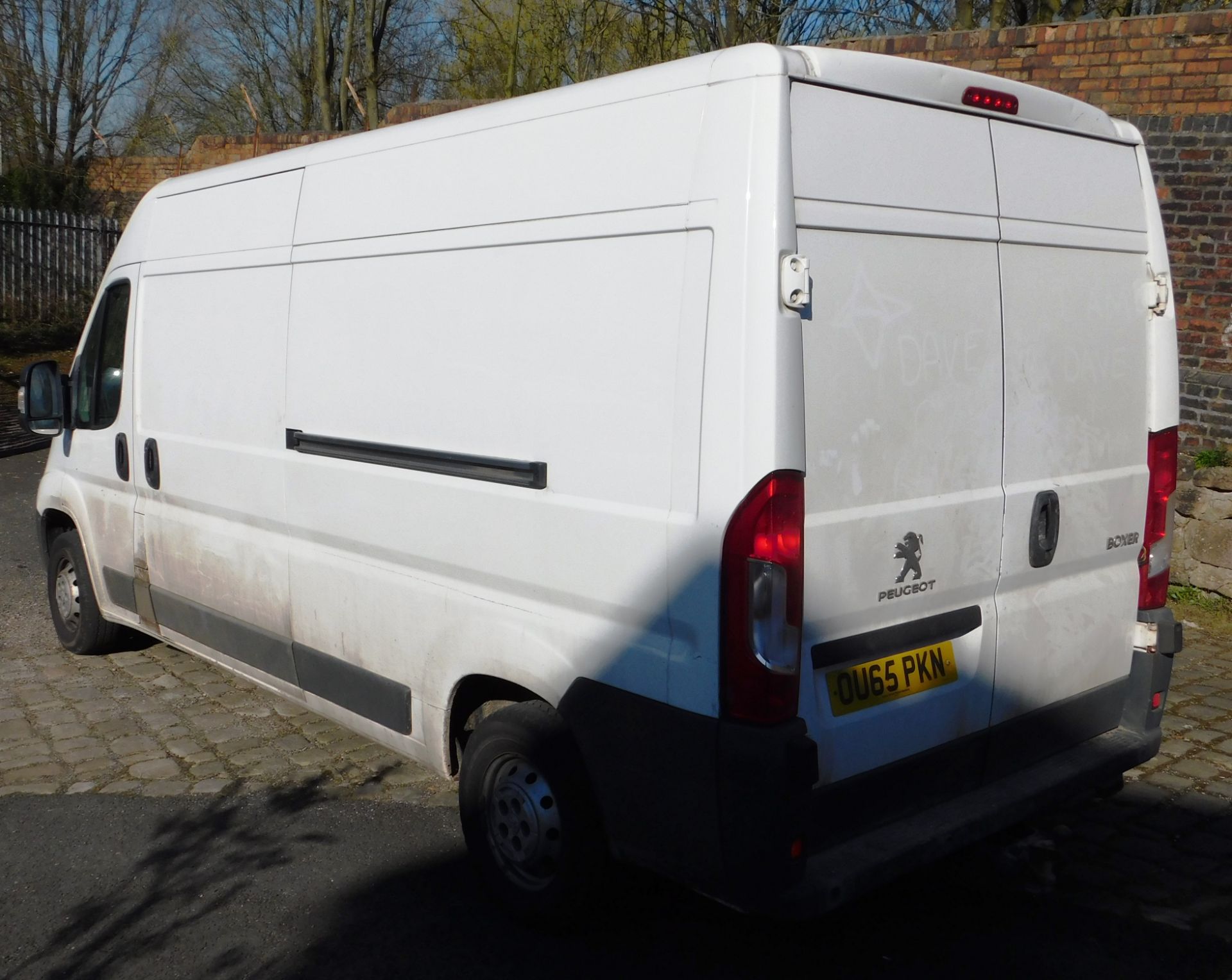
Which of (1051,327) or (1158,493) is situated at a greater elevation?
(1051,327)

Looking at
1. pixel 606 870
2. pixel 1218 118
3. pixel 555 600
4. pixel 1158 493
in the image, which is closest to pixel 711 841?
pixel 606 870

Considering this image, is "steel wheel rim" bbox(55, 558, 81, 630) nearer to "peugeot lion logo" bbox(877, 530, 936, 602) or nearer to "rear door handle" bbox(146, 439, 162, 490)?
"rear door handle" bbox(146, 439, 162, 490)

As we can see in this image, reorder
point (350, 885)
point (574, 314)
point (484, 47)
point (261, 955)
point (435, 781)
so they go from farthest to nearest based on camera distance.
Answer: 1. point (484, 47)
2. point (435, 781)
3. point (350, 885)
4. point (261, 955)
5. point (574, 314)

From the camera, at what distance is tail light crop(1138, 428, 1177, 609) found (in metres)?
4.13

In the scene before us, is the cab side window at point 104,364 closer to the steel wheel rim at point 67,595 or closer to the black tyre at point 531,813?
the steel wheel rim at point 67,595

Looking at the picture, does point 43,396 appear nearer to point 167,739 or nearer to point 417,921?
point 167,739

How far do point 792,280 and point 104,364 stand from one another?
13.6 feet

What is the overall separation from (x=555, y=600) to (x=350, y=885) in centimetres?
137

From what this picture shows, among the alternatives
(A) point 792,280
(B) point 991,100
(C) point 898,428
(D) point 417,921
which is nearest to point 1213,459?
(B) point 991,100

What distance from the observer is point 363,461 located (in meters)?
4.19

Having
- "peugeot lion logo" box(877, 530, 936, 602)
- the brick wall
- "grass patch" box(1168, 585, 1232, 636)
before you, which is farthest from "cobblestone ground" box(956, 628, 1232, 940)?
the brick wall

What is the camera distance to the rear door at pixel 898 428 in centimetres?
308

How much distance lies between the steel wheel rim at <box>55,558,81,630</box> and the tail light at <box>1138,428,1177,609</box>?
16.9 feet

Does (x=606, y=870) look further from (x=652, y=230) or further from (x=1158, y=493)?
(x=1158, y=493)
